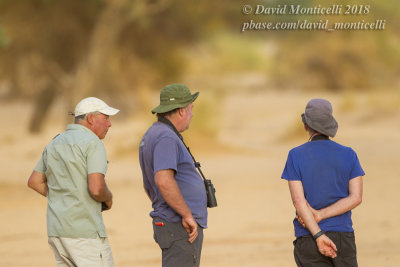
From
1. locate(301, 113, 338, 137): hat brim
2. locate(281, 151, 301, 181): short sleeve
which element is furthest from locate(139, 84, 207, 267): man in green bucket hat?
locate(301, 113, 338, 137): hat brim

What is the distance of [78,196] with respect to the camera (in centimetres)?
496

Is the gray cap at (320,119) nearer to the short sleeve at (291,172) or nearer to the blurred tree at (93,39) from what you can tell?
the short sleeve at (291,172)

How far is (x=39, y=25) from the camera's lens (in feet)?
70.7

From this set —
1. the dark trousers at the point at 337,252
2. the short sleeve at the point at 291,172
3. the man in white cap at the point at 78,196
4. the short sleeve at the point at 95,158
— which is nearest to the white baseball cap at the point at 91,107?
the man in white cap at the point at 78,196

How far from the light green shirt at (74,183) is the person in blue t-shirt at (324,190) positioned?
1.20 metres

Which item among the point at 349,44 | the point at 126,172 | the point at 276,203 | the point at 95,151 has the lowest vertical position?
the point at 95,151

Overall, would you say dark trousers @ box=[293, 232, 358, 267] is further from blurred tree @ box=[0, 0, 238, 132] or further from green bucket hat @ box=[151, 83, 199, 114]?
blurred tree @ box=[0, 0, 238, 132]

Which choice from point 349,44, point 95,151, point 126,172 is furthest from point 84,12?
point 349,44

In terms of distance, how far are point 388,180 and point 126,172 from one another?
18.7 ft

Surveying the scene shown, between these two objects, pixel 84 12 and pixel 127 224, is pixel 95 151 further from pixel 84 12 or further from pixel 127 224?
pixel 84 12

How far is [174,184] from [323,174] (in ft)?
2.91

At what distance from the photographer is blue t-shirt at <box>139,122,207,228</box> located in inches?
191

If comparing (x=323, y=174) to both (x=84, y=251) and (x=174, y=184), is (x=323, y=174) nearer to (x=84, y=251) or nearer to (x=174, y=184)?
(x=174, y=184)

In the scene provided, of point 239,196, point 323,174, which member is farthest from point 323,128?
point 239,196
